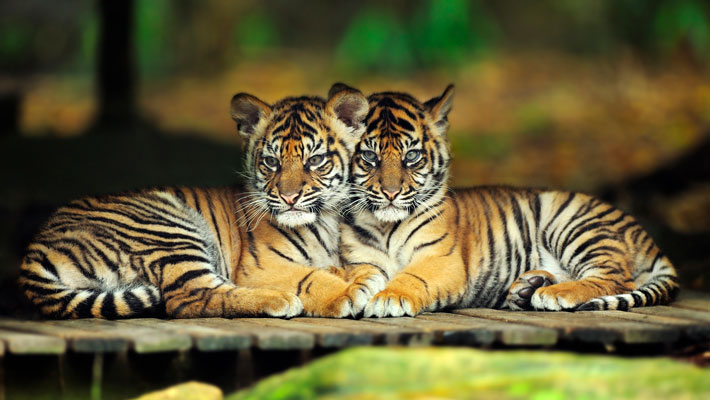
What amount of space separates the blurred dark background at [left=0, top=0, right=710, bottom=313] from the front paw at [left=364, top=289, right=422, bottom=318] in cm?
461

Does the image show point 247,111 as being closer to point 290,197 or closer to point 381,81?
point 290,197

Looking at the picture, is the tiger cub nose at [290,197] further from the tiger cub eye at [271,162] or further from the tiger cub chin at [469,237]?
the tiger cub chin at [469,237]

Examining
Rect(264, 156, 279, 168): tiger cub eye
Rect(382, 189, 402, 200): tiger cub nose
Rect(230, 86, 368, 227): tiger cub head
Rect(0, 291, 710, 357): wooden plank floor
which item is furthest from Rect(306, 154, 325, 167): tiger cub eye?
Rect(0, 291, 710, 357): wooden plank floor

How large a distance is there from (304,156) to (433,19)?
10761mm

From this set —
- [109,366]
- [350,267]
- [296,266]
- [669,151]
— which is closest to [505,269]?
[350,267]

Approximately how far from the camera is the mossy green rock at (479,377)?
3.56 m

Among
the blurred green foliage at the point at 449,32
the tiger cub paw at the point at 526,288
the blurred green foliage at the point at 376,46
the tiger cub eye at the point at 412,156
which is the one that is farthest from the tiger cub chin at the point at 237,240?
the blurred green foliage at the point at 449,32

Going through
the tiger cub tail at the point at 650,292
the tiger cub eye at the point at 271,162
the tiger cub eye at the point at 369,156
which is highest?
the tiger cub eye at the point at 369,156

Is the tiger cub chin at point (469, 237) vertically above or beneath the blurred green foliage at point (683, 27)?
beneath

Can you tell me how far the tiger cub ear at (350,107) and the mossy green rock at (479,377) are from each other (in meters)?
1.46

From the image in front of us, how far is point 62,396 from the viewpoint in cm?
379

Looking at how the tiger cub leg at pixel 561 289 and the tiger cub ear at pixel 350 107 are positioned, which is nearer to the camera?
the tiger cub leg at pixel 561 289

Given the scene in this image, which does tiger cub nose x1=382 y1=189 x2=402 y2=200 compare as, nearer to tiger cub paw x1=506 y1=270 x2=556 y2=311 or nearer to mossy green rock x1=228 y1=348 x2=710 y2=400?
tiger cub paw x1=506 y1=270 x2=556 y2=311

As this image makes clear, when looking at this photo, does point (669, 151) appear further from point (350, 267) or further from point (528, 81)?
point (350, 267)
